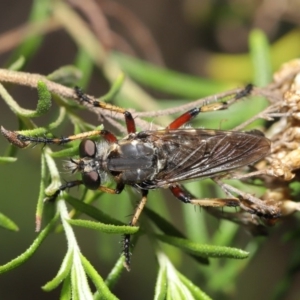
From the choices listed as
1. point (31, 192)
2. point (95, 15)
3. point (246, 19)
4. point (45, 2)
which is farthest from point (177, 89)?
point (31, 192)

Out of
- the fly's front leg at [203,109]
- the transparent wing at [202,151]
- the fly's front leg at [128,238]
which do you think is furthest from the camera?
the fly's front leg at [203,109]

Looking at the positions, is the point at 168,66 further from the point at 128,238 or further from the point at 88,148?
the point at 128,238

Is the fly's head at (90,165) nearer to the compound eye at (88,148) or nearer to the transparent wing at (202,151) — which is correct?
the compound eye at (88,148)

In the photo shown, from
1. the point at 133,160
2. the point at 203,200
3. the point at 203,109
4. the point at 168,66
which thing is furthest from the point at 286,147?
the point at 168,66

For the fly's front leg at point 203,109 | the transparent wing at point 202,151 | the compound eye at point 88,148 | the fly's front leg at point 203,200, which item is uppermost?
the fly's front leg at point 203,109

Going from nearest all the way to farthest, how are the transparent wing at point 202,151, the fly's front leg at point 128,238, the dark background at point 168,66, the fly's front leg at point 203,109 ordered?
the fly's front leg at point 128,238 → the transparent wing at point 202,151 → the fly's front leg at point 203,109 → the dark background at point 168,66

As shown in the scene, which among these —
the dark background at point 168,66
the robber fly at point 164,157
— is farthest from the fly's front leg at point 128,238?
the dark background at point 168,66

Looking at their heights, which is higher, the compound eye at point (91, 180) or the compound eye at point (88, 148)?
the compound eye at point (88, 148)

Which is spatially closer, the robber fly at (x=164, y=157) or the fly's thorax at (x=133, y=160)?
the robber fly at (x=164, y=157)
